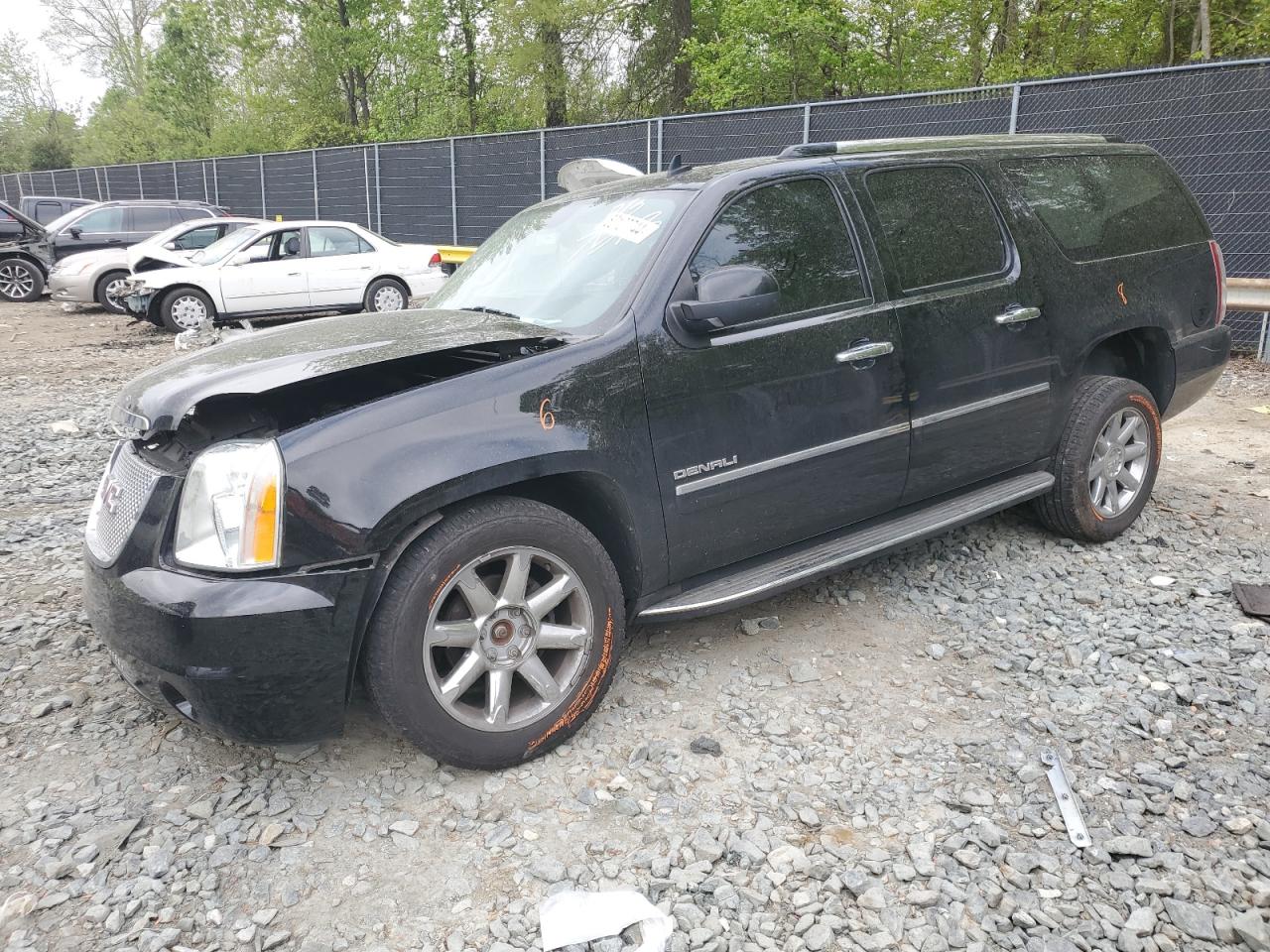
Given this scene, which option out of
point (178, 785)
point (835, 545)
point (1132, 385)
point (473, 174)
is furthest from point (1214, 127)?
point (473, 174)

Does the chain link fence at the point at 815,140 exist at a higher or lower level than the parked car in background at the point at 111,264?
higher

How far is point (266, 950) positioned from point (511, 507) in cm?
133

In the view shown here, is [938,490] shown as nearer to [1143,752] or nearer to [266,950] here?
[1143,752]

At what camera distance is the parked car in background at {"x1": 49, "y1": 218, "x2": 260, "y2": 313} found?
14.7m

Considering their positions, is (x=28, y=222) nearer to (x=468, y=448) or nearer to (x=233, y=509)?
(x=233, y=509)

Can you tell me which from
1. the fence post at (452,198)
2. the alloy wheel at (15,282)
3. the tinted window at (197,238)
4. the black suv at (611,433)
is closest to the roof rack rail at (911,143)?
the black suv at (611,433)

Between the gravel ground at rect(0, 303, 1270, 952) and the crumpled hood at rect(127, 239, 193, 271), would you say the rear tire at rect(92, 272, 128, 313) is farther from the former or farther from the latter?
the gravel ground at rect(0, 303, 1270, 952)

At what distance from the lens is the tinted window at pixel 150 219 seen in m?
17.6

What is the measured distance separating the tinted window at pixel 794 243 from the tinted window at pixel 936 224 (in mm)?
254

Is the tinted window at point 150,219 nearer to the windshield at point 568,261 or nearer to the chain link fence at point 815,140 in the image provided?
the chain link fence at point 815,140

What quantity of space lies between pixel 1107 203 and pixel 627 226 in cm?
258

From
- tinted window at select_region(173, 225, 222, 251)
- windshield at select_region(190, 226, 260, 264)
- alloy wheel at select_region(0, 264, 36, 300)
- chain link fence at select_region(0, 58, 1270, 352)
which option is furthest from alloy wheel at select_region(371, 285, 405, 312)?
alloy wheel at select_region(0, 264, 36, 300)

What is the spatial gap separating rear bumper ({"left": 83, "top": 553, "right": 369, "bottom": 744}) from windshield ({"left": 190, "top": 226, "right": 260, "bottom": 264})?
11.8 m

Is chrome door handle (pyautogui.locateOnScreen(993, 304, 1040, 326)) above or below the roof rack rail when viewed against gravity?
below
